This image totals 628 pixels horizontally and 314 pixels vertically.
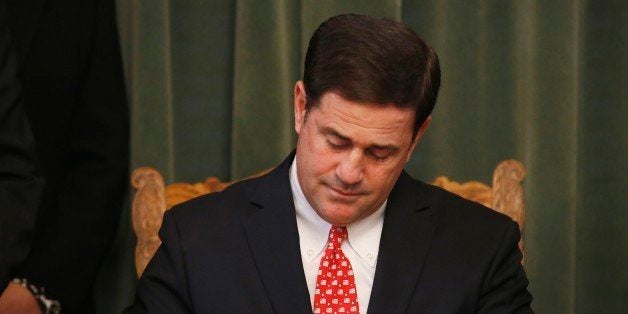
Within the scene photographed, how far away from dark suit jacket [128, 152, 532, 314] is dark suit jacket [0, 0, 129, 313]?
1.92 feet

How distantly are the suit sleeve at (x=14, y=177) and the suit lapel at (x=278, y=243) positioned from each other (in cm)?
62

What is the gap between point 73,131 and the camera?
325cm

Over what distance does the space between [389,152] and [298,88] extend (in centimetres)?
26

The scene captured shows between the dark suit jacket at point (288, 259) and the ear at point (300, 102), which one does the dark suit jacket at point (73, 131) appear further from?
the ear at point (300, 102)

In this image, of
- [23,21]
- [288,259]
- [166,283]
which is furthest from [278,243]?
[23,21]

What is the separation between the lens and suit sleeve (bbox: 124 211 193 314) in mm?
2500

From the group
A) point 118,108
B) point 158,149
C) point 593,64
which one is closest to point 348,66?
point 118,108

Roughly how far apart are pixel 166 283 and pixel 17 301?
59cm

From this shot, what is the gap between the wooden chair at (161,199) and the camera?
3.19m

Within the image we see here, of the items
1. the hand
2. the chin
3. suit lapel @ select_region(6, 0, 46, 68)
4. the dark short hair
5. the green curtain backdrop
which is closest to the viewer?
the dark short hair

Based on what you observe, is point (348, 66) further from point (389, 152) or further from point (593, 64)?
point (593, 64)

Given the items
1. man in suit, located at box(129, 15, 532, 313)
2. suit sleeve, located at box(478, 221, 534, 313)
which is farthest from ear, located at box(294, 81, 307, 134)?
suit sleeve, located at box(478, 221, 534, 313)

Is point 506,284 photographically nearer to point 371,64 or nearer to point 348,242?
point 348,242

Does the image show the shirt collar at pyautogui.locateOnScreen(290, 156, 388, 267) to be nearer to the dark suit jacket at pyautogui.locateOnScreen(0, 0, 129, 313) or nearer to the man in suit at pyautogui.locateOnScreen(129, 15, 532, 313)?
the man in suit at pyautogui.locateOnScreen(129, 15, 532, 313)
